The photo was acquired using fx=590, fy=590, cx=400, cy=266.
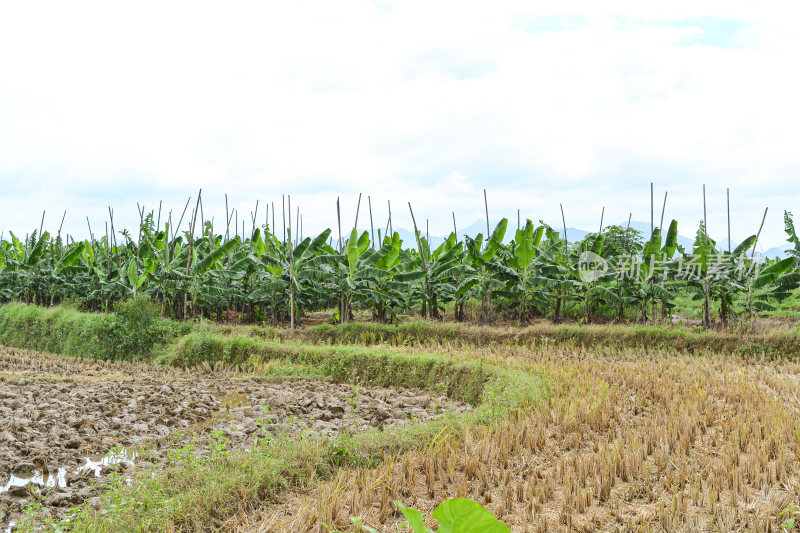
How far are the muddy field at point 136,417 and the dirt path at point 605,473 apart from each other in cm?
136

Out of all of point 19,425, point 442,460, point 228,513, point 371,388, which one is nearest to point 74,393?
point 19,425

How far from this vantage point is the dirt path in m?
3.71

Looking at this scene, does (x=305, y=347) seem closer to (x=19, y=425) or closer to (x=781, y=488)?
(x=19, y=425)

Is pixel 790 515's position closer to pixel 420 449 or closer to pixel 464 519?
pixel 420 449

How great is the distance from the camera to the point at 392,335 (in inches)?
522

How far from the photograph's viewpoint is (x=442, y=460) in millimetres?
4793

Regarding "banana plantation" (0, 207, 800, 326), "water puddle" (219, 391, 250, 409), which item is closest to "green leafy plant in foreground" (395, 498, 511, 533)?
"water puddle" (219, 391, 250, 409)

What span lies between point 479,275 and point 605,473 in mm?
10476

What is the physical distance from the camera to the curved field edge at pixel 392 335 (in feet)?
36.8

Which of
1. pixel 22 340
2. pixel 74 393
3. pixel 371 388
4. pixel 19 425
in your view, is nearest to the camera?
pixel 19 425

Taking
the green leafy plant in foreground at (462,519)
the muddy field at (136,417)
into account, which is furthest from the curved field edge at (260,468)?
the green leafy plant in foreground at (462,519)

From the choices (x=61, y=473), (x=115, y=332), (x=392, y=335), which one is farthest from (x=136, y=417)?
(x=115, y=332)

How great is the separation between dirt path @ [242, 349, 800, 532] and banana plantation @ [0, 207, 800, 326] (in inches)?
281

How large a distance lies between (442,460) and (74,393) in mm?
6875
